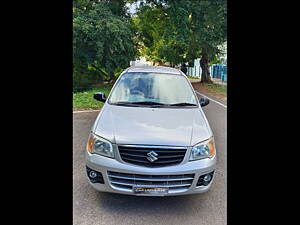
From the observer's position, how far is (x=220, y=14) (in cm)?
1384

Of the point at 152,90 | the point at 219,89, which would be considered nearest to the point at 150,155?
the point at 152,90

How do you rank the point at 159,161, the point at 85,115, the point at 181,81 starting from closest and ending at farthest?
the point at 159,161 < the point at 181,81 < the point at 85,115

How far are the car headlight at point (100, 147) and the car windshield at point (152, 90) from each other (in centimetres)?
94

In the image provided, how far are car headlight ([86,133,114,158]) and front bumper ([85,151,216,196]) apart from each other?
5cm

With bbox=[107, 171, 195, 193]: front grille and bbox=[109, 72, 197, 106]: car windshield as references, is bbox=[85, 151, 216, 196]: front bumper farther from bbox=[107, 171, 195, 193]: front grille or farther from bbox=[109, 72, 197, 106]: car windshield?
bbox=[109, 72, 197, 106]: car windshield

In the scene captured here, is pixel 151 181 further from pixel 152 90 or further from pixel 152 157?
pixel 152 90

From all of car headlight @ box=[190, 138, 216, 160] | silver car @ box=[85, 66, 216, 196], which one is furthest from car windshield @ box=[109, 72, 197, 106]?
car headlight @ box=[190, 138, 216, 160]

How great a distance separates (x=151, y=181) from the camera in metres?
2.72

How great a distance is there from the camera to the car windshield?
3.73 meters

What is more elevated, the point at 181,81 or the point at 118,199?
the point at 181,81

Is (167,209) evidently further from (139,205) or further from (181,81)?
(181,81)

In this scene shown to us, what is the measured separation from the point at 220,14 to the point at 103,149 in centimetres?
1337

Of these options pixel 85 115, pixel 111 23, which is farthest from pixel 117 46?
pixel 85 115

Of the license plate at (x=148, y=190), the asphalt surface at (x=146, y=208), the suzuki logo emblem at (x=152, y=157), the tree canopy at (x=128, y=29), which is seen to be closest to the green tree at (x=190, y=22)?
the tree canopy at (x=128, y=29)
